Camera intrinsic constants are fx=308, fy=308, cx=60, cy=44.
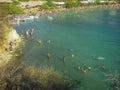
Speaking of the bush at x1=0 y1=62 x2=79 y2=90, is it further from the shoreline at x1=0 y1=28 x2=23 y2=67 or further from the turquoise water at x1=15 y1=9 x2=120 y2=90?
the shoreline at x1=0 y1=28 x2=23 y2=67

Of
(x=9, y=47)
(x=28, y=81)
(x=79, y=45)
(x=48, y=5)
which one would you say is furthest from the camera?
(x=48, y=5)

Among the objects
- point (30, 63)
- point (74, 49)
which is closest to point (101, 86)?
point (30, 63)

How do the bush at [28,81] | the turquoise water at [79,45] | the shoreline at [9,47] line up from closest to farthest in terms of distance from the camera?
the bush at [28,81], the turquoise water at [79,45], the shoreline at [9,47]

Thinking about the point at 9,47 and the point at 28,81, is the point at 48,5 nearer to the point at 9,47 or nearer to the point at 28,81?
the point at 9,47

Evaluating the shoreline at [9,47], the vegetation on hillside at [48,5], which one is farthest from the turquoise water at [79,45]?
the vegetation on hillside at [48,5]

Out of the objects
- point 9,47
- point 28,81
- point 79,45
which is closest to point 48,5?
point 79,45

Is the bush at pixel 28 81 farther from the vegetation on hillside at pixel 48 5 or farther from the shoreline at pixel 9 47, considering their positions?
the vegetation on hillside at pixel 48 5

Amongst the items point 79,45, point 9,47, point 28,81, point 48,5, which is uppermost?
point 28,81

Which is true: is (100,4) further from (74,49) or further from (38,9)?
(74,49)
